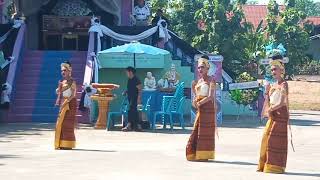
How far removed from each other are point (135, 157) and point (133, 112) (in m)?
6.14

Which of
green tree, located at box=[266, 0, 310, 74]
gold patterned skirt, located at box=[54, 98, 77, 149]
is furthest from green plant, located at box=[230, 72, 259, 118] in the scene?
green tree, located at box=[266, 0, 310, 74]

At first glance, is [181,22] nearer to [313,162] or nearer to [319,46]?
[319,46]

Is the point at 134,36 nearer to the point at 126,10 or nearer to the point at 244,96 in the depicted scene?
the point at 244,96

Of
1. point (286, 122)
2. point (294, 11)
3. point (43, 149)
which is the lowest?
point (43, 149)

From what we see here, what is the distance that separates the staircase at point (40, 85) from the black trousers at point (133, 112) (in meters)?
2.52

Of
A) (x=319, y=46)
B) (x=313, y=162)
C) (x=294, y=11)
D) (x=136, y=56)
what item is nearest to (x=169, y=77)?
(x=136, y=56)

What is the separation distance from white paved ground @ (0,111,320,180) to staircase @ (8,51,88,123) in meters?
2.05

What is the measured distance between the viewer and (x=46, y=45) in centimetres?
3062

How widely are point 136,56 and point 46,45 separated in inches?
330

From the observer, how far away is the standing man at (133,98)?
19.3 metres

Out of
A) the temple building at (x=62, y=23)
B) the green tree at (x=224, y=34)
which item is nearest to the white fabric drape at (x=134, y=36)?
the temple building at (x=62, y=23)

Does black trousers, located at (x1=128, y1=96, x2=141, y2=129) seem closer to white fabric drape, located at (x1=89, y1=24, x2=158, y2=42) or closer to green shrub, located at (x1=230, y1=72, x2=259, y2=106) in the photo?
white fabric drape, located at (x1=89, y1=24, x2=158, y2=42)

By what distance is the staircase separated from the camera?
21.9m

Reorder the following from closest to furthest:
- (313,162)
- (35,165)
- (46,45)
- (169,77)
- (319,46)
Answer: (35,165) < (313,162) < (169,77) < (46,45) < (319,46)
